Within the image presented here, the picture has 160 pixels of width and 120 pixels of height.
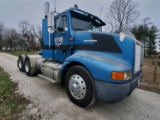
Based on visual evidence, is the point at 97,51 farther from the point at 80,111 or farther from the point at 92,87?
the point at 80,111

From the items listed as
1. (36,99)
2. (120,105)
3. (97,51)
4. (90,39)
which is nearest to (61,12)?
(90,39)

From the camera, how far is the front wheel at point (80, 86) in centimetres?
267

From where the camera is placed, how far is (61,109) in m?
2.86

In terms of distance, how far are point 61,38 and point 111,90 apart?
2.29 m

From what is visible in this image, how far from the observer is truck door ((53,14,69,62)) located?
3.70 meters

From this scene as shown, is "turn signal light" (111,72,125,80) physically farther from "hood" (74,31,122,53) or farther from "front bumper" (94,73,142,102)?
"hood" (74,31,122,53)

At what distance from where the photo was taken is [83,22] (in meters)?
3.87

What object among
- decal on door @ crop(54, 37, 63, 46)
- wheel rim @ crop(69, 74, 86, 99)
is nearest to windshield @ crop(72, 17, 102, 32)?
decal on door @ crop(54, 37, 63, 46)

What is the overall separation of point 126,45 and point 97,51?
650mm

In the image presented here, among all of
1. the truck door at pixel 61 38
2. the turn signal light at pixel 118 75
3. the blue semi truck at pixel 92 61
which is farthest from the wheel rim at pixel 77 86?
the truck door at pixel 61 38

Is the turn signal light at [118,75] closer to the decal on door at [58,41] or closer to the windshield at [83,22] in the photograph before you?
the windshield at [83,22]

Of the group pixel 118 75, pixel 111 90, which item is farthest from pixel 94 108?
pixel 118 75

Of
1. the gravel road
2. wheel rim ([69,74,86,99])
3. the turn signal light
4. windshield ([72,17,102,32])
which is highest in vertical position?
windshield ([72,17,102,32])

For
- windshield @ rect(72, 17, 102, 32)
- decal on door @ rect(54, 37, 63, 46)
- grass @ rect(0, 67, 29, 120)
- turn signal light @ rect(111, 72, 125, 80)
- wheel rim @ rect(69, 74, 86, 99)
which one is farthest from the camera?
decal on door @ rect(54, 37, 63, 46)
